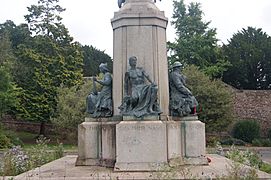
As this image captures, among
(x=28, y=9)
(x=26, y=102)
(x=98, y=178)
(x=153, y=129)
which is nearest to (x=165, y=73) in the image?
(x=153, y=129)

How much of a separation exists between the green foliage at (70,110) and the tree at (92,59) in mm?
20753

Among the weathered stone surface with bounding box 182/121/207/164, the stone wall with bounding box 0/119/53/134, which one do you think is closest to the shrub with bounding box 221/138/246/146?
the stone wall with bounding box 0/119/53/134

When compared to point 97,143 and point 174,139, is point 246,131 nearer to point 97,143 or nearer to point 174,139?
point 174,139

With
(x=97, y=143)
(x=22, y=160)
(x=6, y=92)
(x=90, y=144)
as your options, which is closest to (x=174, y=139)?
(x=97, y=143)

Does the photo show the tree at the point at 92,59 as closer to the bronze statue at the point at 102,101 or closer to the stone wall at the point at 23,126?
the stone wall at the point at 23,126

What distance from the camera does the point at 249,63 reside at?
47.4m

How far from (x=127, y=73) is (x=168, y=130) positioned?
1482 mm

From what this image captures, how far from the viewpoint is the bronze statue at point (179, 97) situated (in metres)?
9.55

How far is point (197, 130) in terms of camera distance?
9367 mm

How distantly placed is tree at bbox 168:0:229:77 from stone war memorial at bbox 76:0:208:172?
1328 inches

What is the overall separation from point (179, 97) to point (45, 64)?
29655mm

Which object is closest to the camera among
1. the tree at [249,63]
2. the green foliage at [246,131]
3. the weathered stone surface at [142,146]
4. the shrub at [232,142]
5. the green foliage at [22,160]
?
the weathered stone surface at [142,146]

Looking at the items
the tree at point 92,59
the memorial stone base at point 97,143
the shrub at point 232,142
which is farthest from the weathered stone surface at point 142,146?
the tree at point 92,59

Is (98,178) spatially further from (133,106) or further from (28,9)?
(28,9)
